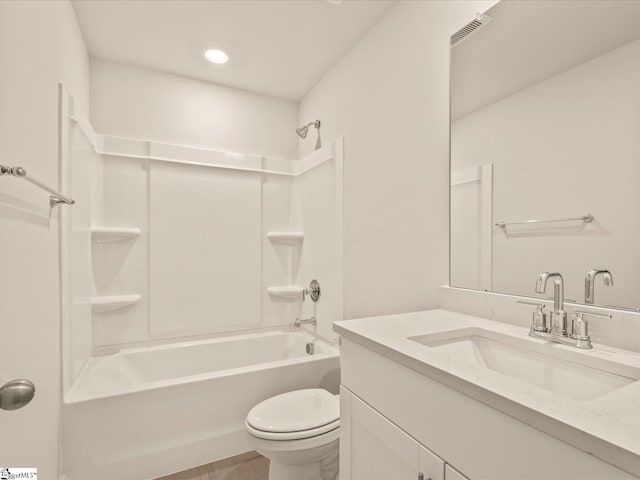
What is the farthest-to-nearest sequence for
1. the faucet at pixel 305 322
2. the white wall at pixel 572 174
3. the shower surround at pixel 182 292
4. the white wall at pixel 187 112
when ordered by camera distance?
the faucet at pixel 305 322 → the white wall at pixel 187 112 → the shower surround at pixel 182 292 → the white wall at pixel 572 174

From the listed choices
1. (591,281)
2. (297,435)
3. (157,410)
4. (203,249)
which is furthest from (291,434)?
(203,249)

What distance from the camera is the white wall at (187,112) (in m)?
2.29

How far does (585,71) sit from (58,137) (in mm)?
2105

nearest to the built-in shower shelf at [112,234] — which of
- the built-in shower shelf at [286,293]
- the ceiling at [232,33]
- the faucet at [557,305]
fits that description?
the built-in shower shelf at [286,293]

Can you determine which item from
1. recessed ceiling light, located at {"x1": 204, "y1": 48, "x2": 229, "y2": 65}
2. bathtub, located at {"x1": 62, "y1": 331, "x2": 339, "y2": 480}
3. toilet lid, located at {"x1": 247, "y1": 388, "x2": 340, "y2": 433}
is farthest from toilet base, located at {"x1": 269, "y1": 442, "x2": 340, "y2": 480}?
recessed ceiling light, located at {"x1": 204, "y1": 48, "x2": 229, "y2": 65}

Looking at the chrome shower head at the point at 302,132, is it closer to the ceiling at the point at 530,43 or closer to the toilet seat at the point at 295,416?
the ceiling at the point at 530,43

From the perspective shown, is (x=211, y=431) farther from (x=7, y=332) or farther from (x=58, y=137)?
(x=58, y=137)

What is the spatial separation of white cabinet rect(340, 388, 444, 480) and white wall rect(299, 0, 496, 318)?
2.23 feet

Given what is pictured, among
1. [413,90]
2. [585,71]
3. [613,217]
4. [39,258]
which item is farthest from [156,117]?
[613,217]

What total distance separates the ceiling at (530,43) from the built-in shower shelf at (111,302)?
231 cm

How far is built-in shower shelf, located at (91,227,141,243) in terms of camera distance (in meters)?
2.13

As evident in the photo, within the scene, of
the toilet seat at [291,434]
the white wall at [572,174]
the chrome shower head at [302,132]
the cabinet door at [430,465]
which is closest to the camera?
the cabinet door at [430,465]

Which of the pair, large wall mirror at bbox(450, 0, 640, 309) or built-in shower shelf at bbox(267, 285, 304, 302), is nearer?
large wall mirror at bbox(450, 0, 640, 309)

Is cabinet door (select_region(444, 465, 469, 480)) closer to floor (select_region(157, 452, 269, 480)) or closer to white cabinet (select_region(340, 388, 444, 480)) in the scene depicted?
white cabinet (select_region(340, 388, 444, 480))
